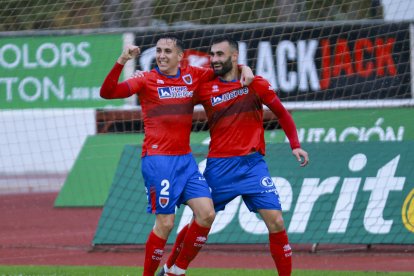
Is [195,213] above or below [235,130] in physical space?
below

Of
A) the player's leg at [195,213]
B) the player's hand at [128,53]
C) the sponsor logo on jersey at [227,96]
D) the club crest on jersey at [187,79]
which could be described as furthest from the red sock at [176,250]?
the player's hand at [128,53]

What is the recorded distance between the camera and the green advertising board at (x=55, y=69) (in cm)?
1464

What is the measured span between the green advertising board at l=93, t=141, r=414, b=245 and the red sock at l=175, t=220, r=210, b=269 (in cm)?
262

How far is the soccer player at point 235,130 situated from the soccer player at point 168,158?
0.18 metres

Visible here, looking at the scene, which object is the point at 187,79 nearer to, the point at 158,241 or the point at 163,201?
the point at 163,201

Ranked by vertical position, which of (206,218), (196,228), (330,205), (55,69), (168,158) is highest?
(168,158)

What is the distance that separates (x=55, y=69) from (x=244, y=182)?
24.8 feet

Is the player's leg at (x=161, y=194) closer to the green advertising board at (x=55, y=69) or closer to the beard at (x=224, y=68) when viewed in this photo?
the beard at (x=224, y=68)

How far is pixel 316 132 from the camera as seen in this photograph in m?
14.7

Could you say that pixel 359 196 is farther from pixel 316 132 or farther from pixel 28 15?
pixel 28 15

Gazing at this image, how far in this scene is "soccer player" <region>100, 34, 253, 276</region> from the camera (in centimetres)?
801

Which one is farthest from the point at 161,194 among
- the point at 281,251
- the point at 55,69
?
the point at 55,69

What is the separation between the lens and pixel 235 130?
828 centimetres

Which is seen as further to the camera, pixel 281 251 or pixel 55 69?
pixel 55 69
